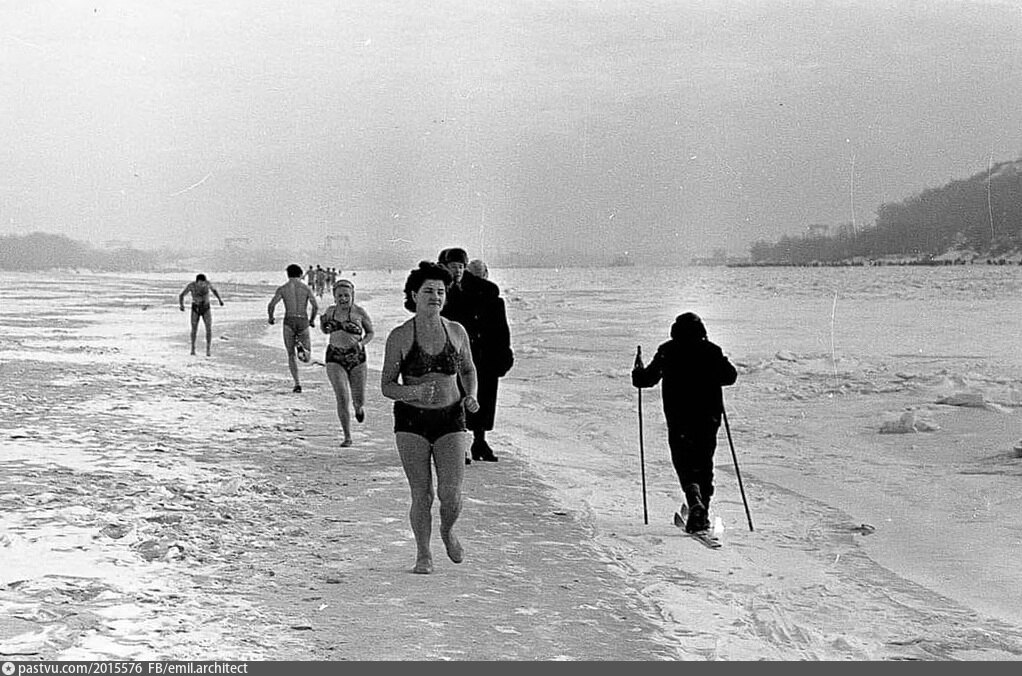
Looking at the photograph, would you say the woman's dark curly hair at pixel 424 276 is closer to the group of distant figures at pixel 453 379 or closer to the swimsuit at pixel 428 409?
the group of distant figures at pixel 453 379

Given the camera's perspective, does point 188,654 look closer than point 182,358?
Yes

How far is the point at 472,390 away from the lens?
576cm

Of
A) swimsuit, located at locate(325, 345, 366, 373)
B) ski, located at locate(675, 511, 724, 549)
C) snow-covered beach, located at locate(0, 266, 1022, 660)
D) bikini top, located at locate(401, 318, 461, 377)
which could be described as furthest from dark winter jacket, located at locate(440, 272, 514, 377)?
bikini top, located at locate(401, 318, 461, 377)

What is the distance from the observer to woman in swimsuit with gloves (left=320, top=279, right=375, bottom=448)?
10109 millimetres

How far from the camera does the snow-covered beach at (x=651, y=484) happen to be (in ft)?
16.9

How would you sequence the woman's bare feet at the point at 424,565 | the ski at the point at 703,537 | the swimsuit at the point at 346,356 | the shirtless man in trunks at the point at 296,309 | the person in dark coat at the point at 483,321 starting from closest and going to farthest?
1. the woman's bare feet at the point at 424,565
2. the ski at the point at 703,537
3. the person in dark coat at the point at 483,321
4. the swimsuit at the point at 346,356
5. the shirtless man in trunks at the point at 296,309

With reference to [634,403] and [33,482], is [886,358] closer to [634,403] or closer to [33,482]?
[634,403]

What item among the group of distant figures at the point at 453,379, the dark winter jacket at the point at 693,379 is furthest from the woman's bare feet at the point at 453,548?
the dark winter jacket at the point at 693,379

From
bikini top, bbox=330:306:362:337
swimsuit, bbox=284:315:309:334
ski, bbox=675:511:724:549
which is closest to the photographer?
ski, bbox=675:511:724:549

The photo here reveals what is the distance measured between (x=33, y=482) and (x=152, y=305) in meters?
40.3

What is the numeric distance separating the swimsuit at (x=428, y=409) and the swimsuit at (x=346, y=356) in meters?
4.67

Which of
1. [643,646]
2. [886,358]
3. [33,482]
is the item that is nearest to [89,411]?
[33,482]

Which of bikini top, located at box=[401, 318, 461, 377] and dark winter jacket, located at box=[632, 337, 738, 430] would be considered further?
dark winter jacket, located at box=[632, 337, 738, 430]

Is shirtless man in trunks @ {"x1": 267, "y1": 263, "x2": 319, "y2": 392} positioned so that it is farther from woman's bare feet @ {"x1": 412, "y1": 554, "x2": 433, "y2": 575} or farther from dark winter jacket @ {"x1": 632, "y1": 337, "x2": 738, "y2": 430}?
woman's bare feet @ {"x1": 412, "y1": 554, "x2": 433, "y2": 575}
